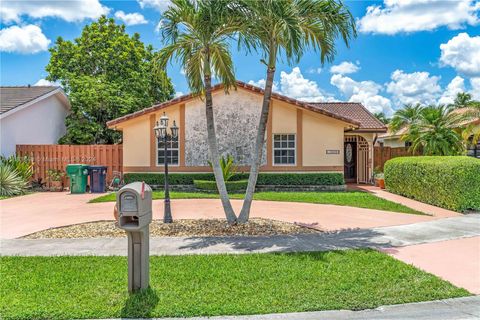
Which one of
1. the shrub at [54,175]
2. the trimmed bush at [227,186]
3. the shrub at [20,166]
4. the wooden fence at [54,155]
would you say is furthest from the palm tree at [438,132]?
the shrub at [20,166]

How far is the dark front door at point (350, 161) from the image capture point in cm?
2114

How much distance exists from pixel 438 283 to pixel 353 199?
9.02 m

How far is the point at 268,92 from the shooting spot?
8812 millimetres

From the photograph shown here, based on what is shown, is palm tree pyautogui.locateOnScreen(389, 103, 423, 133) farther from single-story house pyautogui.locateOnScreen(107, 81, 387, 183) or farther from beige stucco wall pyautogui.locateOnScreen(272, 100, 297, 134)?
beige stucco wall pyautogui.locateOnScreen(272, 100, 297, 134)

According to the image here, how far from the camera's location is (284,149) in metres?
17.7

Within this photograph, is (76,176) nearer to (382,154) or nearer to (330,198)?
(330,198)

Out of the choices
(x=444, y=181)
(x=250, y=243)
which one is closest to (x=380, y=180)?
(x=444, y=181)

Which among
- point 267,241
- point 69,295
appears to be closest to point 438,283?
point 267,241

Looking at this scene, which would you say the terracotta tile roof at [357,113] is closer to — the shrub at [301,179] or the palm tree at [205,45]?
the shrub at [301,179]

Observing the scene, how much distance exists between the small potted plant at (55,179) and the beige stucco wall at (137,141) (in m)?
3.41

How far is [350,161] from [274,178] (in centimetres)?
643

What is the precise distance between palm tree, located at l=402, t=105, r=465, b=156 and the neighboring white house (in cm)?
2039

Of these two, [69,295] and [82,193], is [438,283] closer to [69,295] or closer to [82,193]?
[69,295]

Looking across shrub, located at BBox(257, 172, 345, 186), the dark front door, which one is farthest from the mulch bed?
the dark front door
